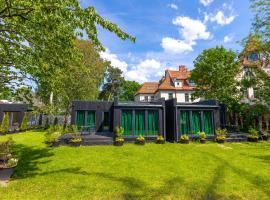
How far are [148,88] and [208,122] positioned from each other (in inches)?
1248

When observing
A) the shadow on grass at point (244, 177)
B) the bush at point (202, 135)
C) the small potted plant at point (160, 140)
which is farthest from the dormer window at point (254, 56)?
the shadow on grass at point (244, 177)

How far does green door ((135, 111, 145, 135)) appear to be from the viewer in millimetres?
16031

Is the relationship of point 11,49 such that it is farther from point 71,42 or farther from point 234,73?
point 234,73

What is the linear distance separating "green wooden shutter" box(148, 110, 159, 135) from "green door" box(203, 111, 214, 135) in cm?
478

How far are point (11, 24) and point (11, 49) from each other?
115 cm

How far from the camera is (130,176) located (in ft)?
→ 24.7

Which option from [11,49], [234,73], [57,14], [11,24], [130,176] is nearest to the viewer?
[57,14]

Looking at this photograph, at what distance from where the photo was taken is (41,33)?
5.87 meters

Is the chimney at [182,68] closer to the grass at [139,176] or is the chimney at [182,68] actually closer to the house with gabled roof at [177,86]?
the house with gabled roof at [177,86]

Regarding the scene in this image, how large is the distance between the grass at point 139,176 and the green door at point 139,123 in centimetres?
476

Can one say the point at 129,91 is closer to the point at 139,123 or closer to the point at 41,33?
the point at 139,123

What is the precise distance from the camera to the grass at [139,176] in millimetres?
5949

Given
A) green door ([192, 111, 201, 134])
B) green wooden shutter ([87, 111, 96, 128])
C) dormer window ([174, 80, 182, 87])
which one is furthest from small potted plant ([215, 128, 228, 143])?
dormer window ([174, 80, 182, 87])

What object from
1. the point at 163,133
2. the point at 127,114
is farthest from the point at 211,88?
the point at 127,114
